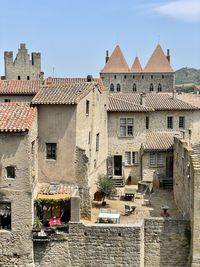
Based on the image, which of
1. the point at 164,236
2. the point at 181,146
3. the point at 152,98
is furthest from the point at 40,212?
the point at 152,98

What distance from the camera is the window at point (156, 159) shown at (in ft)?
131

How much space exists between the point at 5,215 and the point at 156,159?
17200 millimetres

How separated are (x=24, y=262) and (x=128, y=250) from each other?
6.01 meters

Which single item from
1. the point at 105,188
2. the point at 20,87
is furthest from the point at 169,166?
the point at 20,87

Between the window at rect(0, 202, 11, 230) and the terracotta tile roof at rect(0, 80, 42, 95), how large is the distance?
21.7 metres

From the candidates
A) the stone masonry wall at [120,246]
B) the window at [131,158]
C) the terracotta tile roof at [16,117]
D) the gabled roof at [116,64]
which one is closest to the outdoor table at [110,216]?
the stone masonry wall at [120,246]

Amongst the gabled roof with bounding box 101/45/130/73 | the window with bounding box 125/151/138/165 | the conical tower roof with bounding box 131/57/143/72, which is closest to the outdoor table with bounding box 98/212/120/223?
the window with bounding box 125/151/138/165

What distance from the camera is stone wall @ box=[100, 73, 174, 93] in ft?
370

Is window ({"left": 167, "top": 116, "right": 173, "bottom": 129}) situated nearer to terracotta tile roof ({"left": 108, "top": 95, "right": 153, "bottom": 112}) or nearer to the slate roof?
the slate roof

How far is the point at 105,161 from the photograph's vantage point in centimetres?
3981

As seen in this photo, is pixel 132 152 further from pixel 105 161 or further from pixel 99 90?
pixel 99 90

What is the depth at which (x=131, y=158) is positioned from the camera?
40.7 metres

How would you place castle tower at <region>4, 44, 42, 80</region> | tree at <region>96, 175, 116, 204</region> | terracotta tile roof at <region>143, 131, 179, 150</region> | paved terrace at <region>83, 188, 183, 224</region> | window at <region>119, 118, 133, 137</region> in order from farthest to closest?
castle tower at <region>4, 44, 42, 80</region>, window at <region>119, 118, 133, 137</region>, terracotta tile roof at <region>143, 131, 179, 150</region>, tree at <region>96, 175, 116, 204</region>, paved terrace at <region>83, 188, 183, 224</region>

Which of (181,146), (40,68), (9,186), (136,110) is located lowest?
(9,186)
